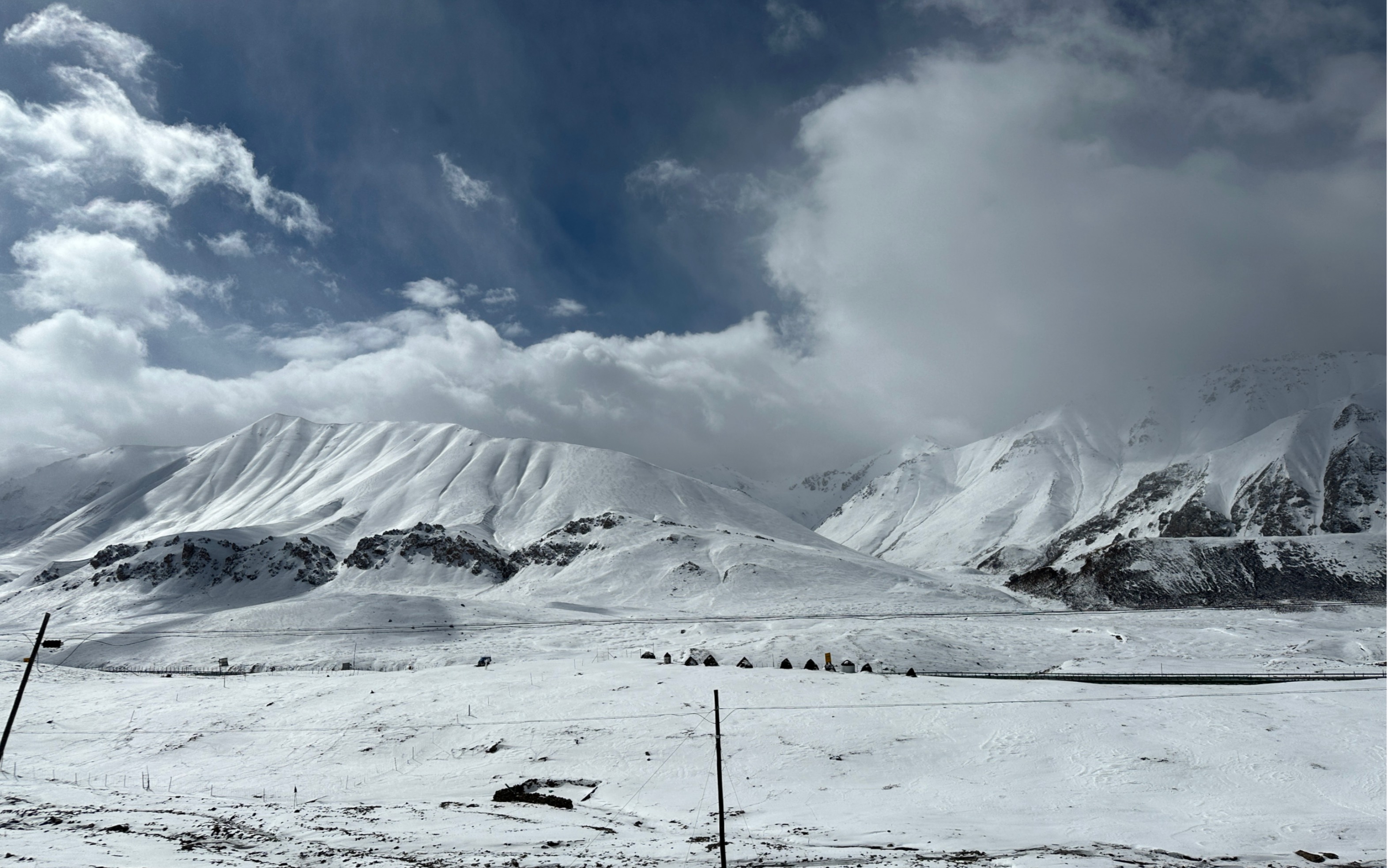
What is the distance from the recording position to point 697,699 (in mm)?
40156

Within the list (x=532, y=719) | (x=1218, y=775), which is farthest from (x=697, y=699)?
(x=1218, y=775)

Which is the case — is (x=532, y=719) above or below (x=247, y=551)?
below

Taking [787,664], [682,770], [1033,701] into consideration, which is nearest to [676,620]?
[787,664]

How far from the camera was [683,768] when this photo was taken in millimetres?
31672

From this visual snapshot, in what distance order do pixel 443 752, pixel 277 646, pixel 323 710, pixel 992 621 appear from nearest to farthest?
pixel 443 752 → pixel 323 710 → pixel 277 646 → pixel 992 621

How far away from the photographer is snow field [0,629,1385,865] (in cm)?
2167

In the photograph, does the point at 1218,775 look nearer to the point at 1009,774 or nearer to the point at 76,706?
the point at 1009,774

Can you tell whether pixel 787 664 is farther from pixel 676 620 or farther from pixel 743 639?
pixel 676 620

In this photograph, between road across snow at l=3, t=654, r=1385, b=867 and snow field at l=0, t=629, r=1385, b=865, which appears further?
snow field at l=0, t=629, r=1385, b=865

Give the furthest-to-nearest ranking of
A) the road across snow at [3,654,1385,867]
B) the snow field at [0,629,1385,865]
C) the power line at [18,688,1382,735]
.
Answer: the power line at [18,688,1382,735]
the snow field at [0,629,1385,865]
the road across snow at [3,654,1385,867]

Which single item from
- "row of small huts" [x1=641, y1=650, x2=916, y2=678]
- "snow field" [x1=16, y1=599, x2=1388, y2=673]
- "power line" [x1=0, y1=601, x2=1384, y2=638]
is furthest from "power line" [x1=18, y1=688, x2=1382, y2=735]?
"power line" [x1=0, y1=601, x2=1384, y2=638]

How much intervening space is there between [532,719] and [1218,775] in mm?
30090

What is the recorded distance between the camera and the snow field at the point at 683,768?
21672mm

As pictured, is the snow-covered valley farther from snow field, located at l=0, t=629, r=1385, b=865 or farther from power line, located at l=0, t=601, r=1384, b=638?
power line, located at l=0, t=601, r=1384, b=638
